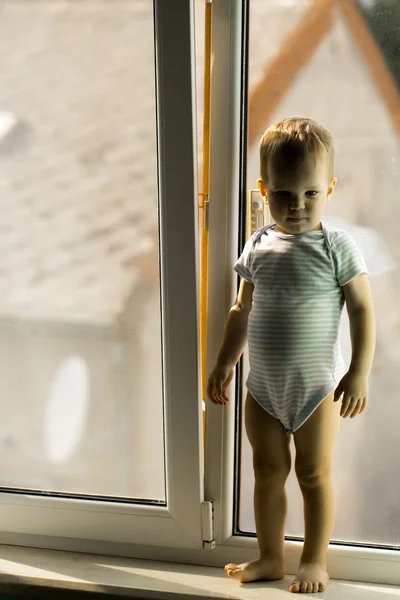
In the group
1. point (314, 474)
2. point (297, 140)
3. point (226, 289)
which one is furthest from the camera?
point (226, 289)

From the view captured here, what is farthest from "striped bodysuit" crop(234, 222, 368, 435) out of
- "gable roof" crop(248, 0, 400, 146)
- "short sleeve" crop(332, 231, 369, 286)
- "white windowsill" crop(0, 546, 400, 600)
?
"white windowsill" crop(0, 546, 400, 600)

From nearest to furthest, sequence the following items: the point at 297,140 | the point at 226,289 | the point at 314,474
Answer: the point at 297,140 < the point at 314,474 < the point at 226,289

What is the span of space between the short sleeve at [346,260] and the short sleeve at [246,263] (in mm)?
165

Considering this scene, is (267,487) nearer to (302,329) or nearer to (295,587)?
(295,587)

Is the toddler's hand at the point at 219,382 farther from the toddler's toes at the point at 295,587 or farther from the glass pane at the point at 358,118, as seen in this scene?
the toddler's toes at the point at 295,587

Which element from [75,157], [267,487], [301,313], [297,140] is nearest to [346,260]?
[301,313]

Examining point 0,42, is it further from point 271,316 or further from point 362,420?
point 362,420

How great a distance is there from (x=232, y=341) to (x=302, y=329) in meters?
0.17

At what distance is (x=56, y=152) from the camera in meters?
1.57

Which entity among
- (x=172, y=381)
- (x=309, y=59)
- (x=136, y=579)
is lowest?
(x=136, y=579)

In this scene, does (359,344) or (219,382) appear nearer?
(359,344)

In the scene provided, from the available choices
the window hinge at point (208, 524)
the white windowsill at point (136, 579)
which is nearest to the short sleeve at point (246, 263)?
the window hinge at point (208, 524)

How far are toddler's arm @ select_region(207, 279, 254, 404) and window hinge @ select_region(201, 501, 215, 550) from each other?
255 mm

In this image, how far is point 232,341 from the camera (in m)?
1.51
